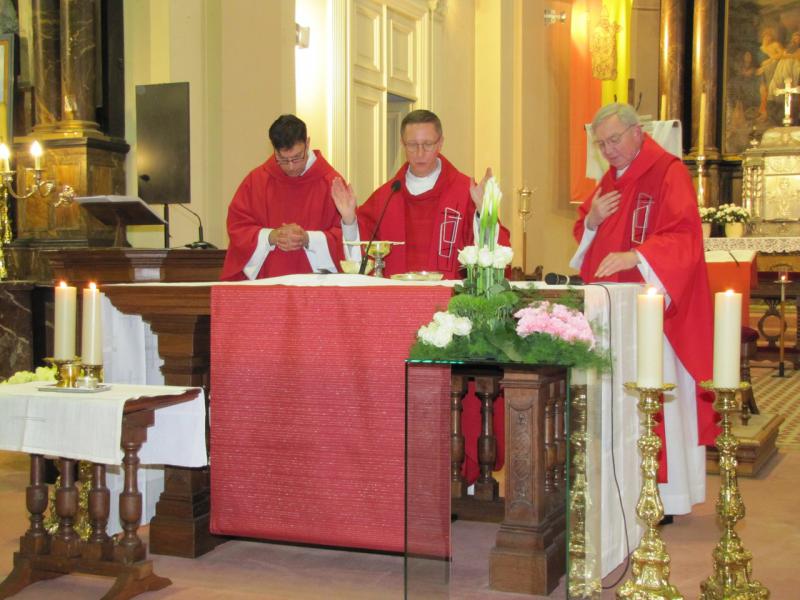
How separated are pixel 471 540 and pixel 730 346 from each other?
1135 mm

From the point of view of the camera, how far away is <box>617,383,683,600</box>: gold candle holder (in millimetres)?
2859

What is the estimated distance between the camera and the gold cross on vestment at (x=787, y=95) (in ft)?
44.5

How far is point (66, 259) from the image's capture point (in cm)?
550

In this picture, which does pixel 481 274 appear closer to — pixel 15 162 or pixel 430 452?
pixel 430 452

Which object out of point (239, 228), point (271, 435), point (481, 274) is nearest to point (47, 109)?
point (239, 228)

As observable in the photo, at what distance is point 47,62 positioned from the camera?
6.97m

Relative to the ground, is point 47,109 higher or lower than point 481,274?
higher

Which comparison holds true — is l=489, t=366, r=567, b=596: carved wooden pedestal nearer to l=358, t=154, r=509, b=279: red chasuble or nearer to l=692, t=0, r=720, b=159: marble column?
l=358, t=154, r=509, b=279: red chasuble

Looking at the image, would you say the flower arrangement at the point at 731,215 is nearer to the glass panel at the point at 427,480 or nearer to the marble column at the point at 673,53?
the marble column at the point at 673,53

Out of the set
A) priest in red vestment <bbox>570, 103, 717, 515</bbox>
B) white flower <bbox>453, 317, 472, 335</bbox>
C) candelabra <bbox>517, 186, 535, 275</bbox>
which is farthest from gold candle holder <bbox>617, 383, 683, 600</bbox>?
candelabra <bbox>517, 186, 535, 275</bbox>

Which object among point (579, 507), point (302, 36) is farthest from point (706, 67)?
point (579, 507)

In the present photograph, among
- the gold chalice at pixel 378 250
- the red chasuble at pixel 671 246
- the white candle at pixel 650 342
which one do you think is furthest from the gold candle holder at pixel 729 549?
the gold chalice at pixel 378 250

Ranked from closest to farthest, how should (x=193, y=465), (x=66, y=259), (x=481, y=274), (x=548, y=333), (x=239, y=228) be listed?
1. (x=548, y=333)
2. (x=481, y=274)
3. (x=193, y=465)
4. (x=239, y=228)
5. (x=66, y=259)

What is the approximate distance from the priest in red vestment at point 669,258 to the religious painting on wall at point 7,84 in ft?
15.0
